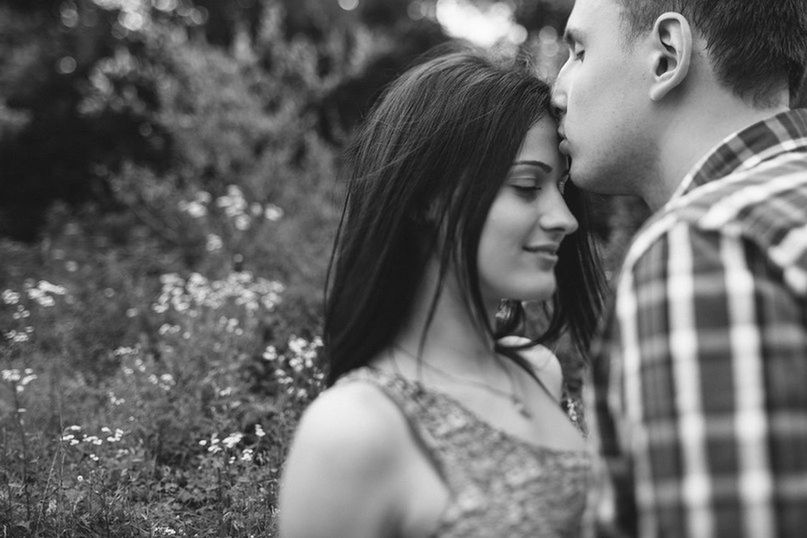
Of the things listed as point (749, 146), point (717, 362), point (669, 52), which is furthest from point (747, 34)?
point (717, 362)

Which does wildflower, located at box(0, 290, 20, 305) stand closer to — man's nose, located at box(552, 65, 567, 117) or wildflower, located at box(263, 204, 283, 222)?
wildflower, located at box(263, 204, 283, 222)

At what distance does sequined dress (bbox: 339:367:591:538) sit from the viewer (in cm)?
167

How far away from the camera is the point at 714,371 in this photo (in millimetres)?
1390

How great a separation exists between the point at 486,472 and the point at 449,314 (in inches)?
15.6

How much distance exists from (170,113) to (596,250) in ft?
16.9

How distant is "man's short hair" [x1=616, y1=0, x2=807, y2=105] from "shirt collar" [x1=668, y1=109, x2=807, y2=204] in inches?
6.5

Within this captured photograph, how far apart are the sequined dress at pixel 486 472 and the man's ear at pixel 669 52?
2.80 ft

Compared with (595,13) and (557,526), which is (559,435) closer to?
(557,526)

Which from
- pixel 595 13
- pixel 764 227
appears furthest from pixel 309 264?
pixel 764 227

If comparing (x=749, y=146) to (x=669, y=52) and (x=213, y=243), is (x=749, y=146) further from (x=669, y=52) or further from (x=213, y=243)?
(x=213, y=243)

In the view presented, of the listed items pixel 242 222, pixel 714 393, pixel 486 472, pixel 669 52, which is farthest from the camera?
pixel 242 222

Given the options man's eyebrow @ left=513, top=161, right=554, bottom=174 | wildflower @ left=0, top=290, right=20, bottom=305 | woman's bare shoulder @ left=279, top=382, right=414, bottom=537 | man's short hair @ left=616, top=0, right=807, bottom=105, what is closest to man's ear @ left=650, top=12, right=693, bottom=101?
man's short hair @ left=616, top=0, right=807, bottom=105

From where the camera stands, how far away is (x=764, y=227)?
1438mm

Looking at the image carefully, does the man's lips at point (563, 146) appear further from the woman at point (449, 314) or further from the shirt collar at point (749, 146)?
the shirt collar at point (749, 146)
